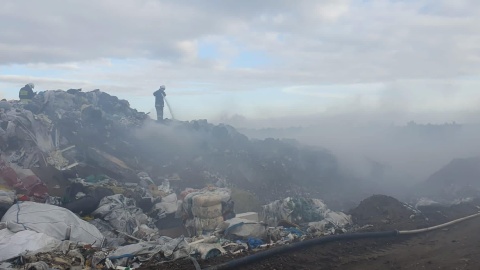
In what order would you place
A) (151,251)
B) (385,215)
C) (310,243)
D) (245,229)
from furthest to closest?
(385,215) → (245,229) → (310,243) → (151,251)

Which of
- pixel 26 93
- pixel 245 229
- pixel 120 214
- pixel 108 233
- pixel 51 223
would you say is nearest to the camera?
pixel 51 223

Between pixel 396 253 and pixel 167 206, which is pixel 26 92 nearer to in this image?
pixel 167 206

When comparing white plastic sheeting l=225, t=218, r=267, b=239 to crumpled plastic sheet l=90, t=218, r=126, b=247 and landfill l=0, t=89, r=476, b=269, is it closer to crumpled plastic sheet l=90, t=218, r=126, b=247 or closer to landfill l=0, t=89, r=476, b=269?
landfill l=0, t=89, r=476, b=269

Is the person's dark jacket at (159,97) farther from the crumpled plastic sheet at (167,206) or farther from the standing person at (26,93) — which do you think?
the crumpled plastic sheet at (167,206)

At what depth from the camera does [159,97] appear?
18344 millimetres

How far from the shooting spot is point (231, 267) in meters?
5.74

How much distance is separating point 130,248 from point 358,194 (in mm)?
14425

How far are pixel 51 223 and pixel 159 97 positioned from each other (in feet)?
38.5

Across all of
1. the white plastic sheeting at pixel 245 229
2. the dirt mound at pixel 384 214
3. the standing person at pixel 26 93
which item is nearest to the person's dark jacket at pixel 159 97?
the standing person at pixel 26 93

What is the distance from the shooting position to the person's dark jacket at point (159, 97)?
1809 cm

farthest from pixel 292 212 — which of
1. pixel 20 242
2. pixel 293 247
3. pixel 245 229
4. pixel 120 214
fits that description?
pixel 20 242

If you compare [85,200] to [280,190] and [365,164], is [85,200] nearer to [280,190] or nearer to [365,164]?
[280,190]

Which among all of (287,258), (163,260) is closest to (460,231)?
(287,258)

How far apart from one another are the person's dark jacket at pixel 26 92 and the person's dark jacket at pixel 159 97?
4801 mm
